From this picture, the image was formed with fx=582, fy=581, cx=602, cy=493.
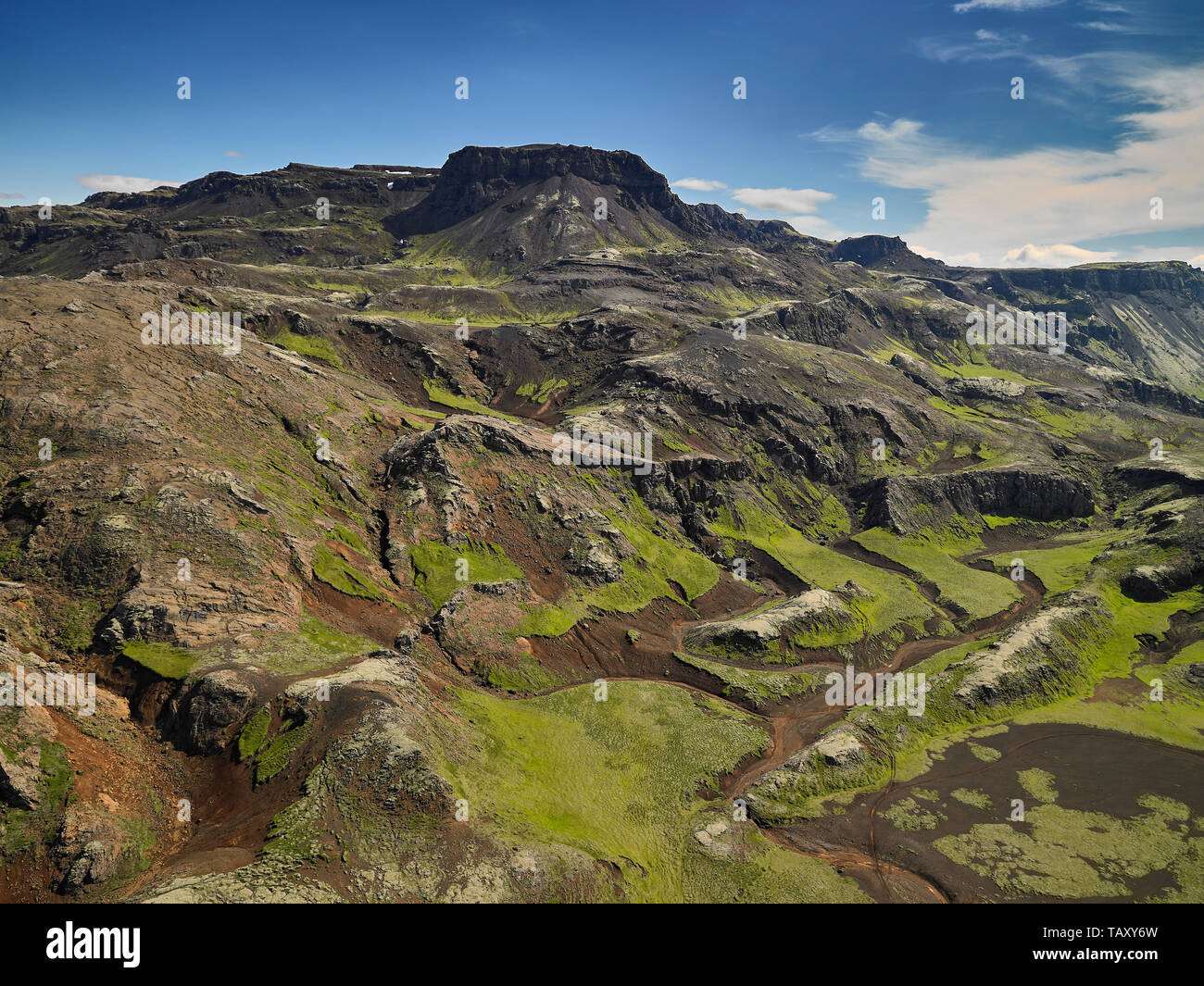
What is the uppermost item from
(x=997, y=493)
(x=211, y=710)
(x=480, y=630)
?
(x=997, y=493)

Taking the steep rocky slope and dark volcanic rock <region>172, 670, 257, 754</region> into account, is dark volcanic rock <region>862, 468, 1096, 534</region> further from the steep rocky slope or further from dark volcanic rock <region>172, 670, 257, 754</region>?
dark volcanic rock <region>172, 670, 257, 754</region>

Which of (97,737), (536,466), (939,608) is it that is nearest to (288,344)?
(536,466)

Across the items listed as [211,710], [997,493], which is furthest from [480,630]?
[997,493]

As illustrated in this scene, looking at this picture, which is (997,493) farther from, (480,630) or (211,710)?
(211,710)

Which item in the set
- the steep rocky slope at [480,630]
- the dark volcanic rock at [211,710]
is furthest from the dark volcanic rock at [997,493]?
the dark volcanic rock at [211,710]

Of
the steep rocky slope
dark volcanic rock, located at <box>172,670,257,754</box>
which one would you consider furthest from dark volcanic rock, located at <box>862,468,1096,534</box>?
dark volcanic rock, located at <box>172,670,257,754</box>

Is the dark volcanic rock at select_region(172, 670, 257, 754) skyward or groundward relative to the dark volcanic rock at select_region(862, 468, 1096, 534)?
groundward

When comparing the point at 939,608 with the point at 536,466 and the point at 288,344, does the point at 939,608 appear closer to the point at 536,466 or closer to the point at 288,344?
the point at 536,466

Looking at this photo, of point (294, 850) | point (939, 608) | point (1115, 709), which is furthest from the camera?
point (939, 608)

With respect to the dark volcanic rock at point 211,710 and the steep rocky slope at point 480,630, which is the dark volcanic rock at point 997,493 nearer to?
the steep rocky slope at point 480,630

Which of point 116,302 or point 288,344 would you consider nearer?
point 116,302

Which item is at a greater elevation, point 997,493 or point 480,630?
point 997,493
